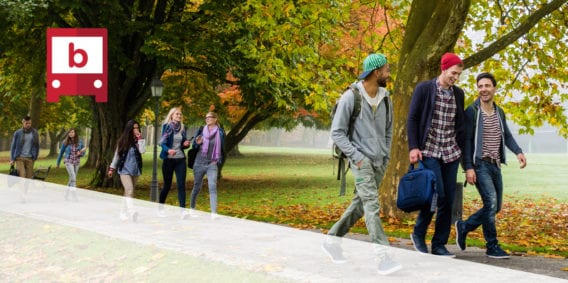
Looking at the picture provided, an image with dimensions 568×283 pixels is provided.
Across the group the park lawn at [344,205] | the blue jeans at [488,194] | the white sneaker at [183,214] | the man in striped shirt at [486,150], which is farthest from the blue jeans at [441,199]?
the white sneaker at [183,214]

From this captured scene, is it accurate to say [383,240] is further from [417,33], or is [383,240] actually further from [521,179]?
[521,179]

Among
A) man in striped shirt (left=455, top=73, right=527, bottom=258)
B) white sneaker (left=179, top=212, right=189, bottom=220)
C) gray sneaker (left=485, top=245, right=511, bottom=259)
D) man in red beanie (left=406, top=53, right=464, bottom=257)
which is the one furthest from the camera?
white sneaker (left=179, top=212, right=189, bottom=220)

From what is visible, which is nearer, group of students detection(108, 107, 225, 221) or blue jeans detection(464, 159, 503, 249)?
blue jeans detection(464, 159, 503, 249)

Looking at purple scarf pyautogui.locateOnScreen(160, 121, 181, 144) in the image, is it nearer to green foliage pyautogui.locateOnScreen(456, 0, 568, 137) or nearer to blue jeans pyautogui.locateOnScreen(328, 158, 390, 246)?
blue jeans pyautogui.locateOnScreen(328, 158, 390, 246)

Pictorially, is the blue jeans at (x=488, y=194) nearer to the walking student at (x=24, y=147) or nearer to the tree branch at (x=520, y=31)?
the tree branch at (x=520, y=31)

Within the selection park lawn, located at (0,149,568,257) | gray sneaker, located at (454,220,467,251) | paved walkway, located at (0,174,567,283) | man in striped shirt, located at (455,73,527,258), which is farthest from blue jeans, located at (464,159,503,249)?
park lawn, located at (0,149,568,257)

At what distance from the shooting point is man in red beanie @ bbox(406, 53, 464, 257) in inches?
253

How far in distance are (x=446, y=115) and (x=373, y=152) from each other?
935 mm

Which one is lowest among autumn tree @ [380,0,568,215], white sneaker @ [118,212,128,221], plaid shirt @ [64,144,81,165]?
white sneaker @ [118,212,128,221]

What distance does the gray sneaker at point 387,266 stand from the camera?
5832 mm

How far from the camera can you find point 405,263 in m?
6.44

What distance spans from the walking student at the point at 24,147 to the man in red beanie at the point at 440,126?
10306mm

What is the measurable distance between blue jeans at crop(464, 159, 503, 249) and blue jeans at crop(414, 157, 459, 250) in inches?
16.0

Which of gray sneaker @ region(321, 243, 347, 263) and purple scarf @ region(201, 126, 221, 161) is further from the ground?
purple scarf @ region(201, 126, 221, 161)
